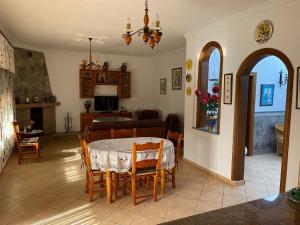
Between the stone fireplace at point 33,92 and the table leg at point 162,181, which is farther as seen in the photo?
the stone fireplace at point 33,92

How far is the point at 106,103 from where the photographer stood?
7.64m

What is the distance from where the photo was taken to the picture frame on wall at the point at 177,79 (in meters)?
6.68

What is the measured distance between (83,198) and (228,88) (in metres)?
2.82

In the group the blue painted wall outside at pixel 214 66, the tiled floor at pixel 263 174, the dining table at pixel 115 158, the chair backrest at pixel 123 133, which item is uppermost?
the blue painted wall outside at pixel 214 66

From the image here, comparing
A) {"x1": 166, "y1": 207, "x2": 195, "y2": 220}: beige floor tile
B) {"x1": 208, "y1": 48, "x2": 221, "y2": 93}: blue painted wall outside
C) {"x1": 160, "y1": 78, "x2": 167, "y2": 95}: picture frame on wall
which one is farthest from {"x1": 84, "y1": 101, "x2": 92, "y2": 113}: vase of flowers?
{"x1": 166, "y1": 207, "x2": 195, "y2": 220}: beige floor tile

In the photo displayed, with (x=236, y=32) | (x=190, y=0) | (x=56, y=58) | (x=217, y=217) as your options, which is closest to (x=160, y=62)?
(x=56, y=58)

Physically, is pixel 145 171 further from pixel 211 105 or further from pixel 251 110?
pixel 251 110

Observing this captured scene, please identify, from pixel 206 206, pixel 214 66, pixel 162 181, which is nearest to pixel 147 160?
pixel 162 181

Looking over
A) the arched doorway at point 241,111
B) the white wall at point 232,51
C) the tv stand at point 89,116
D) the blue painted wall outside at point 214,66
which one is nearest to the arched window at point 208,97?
the white wall at point 232,51

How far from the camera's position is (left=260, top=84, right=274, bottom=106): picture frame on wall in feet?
18.4

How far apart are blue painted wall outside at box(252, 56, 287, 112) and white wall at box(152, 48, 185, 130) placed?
194 centimetres

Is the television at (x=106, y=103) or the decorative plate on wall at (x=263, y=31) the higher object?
the decorative plate on wall at (x=263, y=31)

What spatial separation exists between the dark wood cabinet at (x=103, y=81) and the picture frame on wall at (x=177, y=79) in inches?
67.6

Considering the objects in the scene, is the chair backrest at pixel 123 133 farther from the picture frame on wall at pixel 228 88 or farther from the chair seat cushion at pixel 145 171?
the picture frame on wall at pixel 228 88
